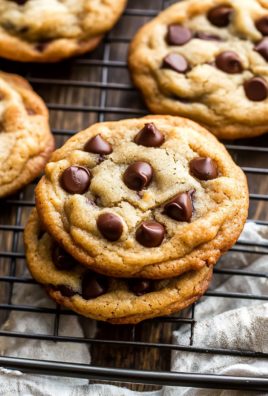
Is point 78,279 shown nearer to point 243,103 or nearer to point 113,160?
point 113,160

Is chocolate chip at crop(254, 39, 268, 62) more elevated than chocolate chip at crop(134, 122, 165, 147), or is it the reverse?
chocolate chip at crop(254, 39, 268, 62)

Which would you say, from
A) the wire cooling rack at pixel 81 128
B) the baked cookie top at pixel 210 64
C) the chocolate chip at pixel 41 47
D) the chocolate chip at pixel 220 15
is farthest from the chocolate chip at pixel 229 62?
the chocolate chip at pixel 41 47

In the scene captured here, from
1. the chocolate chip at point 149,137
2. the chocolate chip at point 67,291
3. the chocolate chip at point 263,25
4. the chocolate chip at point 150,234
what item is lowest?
the chocolate chip at point 67,291

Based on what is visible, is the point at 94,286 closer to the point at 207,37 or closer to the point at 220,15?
the point at 207,37

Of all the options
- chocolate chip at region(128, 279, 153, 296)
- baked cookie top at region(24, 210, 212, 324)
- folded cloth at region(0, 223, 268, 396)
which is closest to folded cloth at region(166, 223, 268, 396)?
folded cloth at region(0, 223, 268, 396)

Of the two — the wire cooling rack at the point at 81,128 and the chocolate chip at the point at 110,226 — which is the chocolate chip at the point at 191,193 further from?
the wire cooling rack at the point at 81,128

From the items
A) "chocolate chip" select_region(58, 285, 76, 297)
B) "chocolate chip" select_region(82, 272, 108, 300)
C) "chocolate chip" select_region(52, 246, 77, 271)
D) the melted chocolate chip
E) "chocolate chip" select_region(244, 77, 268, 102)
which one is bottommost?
"chocolate chip" select_region(58, 285, 76, 297)

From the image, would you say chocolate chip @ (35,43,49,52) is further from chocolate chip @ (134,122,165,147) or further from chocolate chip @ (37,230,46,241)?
chocolate chip @ (37,230,46,241)

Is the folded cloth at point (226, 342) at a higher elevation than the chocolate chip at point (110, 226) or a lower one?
lower
